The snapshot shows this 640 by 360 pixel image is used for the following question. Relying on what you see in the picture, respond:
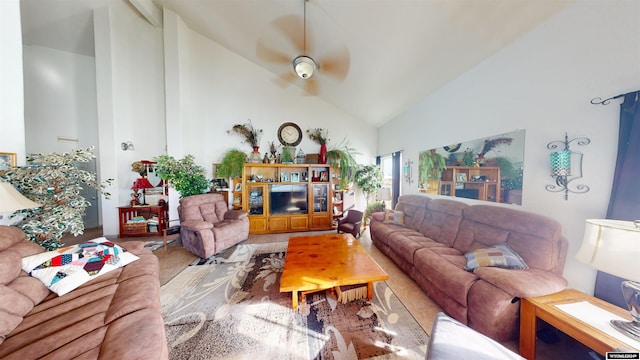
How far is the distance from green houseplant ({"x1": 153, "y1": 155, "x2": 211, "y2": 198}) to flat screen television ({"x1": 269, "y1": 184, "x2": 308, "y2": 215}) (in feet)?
4.52

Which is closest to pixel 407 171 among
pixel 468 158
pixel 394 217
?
pixel 394 217

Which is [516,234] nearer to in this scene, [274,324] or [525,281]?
[525,281]

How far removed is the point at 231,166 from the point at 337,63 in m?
3.00

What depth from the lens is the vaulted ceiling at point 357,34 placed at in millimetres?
1749

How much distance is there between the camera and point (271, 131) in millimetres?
4582

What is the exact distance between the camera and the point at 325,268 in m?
1.94

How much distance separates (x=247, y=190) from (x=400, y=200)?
3.23m

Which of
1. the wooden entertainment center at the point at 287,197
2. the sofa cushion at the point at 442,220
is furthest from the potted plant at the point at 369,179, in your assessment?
the sofa cushion at the point at 442,220

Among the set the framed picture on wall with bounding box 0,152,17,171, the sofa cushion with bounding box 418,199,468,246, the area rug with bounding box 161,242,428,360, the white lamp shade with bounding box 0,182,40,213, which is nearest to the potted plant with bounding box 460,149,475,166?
the sofa cushion with bounding box 418,199,468,246

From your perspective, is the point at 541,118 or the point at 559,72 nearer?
the point at 559,72

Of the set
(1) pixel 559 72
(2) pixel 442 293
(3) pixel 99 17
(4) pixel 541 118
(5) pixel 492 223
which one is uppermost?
(3) pixel 99 17

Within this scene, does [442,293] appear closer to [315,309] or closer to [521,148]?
[315,309]

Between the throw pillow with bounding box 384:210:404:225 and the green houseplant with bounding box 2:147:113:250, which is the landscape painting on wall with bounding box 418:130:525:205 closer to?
the throw pillow with bounding box 384:210:404:225

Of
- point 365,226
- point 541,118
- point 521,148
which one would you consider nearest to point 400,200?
point 365,226
